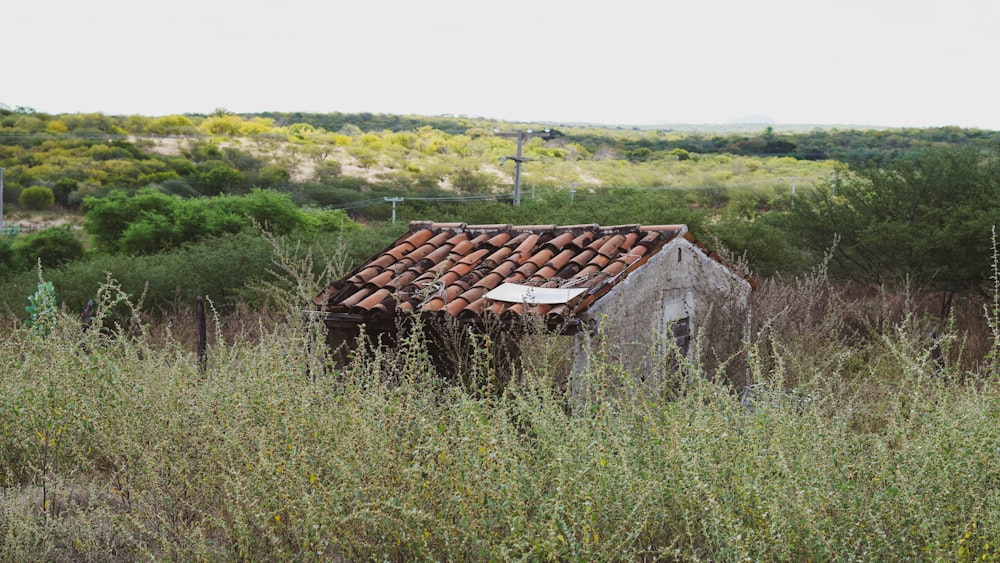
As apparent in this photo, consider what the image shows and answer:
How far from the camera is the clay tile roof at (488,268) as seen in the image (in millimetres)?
8609

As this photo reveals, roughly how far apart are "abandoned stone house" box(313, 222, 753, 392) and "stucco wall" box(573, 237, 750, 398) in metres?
0.01

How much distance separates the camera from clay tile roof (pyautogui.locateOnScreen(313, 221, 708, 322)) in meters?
8.61

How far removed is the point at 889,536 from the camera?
3959 mm

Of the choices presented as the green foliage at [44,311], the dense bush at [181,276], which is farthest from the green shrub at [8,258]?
the green foliage at [44,311]

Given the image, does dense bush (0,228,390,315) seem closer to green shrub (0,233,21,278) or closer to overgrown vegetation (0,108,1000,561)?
green shrub (0,233,21,278)

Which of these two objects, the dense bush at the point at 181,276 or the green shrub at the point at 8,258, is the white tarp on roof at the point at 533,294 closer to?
the dense bush at the point at 181,276

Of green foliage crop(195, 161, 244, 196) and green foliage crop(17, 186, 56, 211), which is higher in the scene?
green foliage crop(195, 161, 244, 196)

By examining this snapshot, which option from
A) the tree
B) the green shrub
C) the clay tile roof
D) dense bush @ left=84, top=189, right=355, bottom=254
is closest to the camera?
the clay tile roof

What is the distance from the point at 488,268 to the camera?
9.70 metres

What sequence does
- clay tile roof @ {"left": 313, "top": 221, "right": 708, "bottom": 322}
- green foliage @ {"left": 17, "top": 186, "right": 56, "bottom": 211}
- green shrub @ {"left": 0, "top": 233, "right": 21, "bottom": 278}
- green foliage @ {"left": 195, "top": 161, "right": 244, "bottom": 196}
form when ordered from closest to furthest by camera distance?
1. clay tile roof @ {"left": 313, "top": 221, "right": 708, "bottom": 322}
2. green shrub @ {"left": 0, "top": 233, "right": 21, "bottom": 278}
3. green foliage @ {"left": 17, "top": 186, "right": 56, "bottom": 211}
4. green foliage @ {"left": 195, "top": 161, "right": 244, "bottom": 196}

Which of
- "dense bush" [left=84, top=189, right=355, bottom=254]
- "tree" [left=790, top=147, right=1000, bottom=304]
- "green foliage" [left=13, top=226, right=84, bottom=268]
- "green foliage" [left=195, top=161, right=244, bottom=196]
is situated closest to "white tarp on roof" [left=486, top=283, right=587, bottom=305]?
"tree" [left=790, top=147, right=1000, bottom=304]

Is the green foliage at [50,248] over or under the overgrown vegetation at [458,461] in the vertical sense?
under

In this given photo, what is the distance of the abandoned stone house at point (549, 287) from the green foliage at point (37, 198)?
4153 cm

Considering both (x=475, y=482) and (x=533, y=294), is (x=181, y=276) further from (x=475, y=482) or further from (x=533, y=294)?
(x=475, y=482)
